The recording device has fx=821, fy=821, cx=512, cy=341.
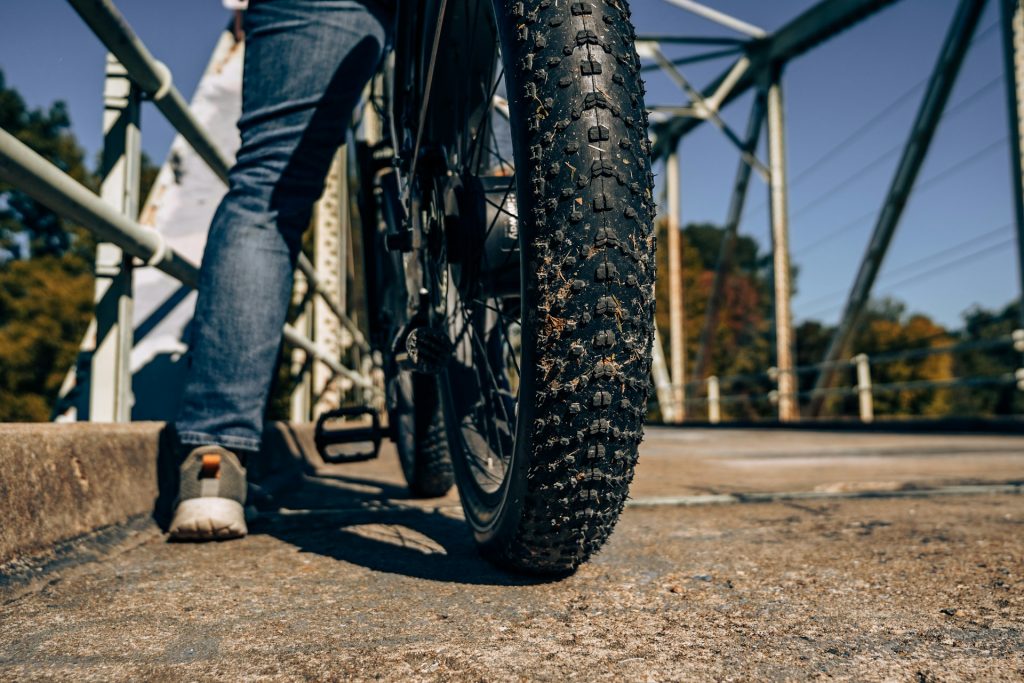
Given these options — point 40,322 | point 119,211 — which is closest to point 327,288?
point 119,211

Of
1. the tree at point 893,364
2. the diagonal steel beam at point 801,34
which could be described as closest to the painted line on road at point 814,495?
the diagonal steel beam at point 801,34

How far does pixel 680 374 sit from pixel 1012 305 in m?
23.8

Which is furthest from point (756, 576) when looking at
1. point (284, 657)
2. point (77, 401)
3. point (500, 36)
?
point (77, 401)

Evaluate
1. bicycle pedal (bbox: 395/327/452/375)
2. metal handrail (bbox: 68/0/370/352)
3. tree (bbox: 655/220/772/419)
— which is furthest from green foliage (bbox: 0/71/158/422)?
tree (bbox: 655/220/772/419)

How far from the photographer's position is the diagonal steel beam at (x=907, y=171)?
8141mm

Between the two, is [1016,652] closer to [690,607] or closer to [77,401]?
[690,607]

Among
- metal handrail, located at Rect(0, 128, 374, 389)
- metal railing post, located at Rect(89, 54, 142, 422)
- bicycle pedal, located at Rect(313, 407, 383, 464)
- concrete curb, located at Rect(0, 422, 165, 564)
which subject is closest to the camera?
concrete curb, located at Rect(0, 422, 165, 564)

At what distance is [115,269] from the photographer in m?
1.57

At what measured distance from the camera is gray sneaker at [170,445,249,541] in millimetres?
1218

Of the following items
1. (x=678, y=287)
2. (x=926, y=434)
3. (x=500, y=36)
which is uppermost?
(x=678, y=287)

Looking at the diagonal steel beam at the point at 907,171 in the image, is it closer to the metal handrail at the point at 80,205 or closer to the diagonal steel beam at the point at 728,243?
the diagonal steel beam at the point at 728,243

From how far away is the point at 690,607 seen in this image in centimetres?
85

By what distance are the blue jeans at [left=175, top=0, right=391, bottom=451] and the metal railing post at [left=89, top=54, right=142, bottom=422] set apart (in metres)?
0.24

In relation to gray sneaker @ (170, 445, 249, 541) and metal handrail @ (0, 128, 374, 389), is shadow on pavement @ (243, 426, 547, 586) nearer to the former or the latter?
gray sneaker @ (170, 445, 249, 541)
